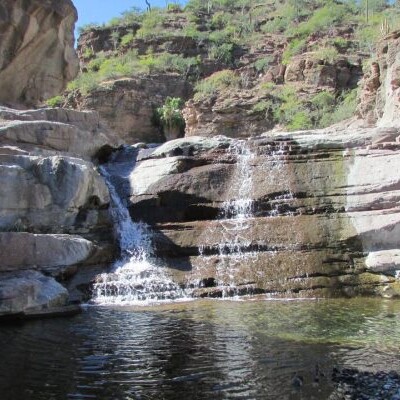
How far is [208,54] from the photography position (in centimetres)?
6112

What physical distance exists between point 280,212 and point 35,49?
13.6 meters

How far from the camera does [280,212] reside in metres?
18.2

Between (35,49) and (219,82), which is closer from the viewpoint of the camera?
(35,49)

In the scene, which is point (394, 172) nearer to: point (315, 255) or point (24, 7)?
point (315, 255)

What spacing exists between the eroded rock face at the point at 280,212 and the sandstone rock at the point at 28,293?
150 inches

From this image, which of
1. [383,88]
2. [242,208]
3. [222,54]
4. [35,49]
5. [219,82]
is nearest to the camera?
[242,208]

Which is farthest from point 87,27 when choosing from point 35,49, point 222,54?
point 35,49

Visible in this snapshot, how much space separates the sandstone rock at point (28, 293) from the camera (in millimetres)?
12312

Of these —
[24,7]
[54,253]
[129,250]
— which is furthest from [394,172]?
[24,7]

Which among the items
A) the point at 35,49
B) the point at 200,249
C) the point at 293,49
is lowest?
the point at 200,249

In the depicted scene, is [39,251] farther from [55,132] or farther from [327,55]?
[327,55]

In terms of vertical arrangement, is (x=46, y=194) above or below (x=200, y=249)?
above

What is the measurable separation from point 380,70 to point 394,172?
12.7 meters

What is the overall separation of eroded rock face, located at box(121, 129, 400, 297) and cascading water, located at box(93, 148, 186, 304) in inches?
16.8
